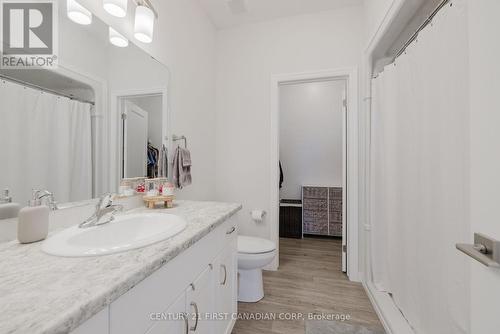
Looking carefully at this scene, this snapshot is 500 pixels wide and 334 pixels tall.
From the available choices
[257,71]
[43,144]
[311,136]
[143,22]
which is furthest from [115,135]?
[311,136]

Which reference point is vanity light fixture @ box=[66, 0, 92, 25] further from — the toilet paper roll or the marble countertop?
the toilet paper roll

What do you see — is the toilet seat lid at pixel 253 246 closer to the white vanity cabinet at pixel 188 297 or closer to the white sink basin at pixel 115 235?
the white vanity cabinet at pixel 188 297

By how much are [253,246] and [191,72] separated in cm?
162

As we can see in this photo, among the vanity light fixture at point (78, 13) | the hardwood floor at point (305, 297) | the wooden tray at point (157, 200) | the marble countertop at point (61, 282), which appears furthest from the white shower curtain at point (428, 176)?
the vanity light fixture at point (78, 13)

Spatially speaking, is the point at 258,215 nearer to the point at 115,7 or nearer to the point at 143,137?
the point at 143,137

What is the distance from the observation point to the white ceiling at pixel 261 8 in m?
2.04

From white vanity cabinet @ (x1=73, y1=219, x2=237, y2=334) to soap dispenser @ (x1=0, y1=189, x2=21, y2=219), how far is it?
595 mm

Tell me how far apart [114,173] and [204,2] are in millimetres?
1817

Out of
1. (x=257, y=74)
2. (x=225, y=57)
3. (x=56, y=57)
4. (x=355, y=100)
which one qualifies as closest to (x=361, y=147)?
(x=355, y=100)

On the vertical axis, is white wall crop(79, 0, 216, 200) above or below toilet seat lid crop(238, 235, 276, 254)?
above

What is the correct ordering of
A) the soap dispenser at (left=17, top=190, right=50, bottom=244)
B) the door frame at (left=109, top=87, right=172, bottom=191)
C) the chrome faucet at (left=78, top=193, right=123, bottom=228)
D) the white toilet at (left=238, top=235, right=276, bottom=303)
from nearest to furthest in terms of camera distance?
the soap dispenser at (left=17, top=190, right=50, bottom=244)
the chrome faucet at (left=78, top=193, right=123, bottom=228)
the door frame at (left=109, top=87, right=172, bottom=191)
the white toilet at (left=238, top=235, right=276, bottom=303)

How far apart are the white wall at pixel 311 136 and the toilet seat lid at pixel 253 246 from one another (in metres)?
1.82

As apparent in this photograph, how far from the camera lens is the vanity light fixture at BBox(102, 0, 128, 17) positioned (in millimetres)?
1102

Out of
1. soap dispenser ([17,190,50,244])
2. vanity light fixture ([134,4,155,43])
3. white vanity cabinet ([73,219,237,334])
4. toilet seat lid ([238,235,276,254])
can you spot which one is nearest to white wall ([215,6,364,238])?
toilet seat lid ([238,235,276,254])
